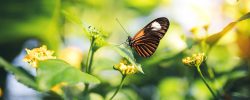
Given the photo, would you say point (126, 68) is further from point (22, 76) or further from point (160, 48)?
point (160, 48)

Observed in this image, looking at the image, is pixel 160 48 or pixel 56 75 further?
pixel 160 48

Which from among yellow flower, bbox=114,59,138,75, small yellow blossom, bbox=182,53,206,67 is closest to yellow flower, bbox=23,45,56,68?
yellow flower, bbox=114,59,138,75

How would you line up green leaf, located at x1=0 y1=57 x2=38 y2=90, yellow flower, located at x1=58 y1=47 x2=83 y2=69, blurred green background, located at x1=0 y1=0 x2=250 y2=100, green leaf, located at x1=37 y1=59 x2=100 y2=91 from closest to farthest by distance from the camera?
green leaf, located at x1=37 y1=59 x2=100 y2=91 < green leaf, located at x1=0 y1=57 x2=38 y2=90 < blurred green background, located at x1=0 y1=0 x2=250 y2=100 < yellow flower, located at x1=58 y1=47 x2=83 y2=69

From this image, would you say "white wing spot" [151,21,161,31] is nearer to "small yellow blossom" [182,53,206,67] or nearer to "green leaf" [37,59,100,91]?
"small yellow blossom" [182,53,206,67]

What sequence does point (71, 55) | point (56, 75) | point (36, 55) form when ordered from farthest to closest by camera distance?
point (71, 55) → point (36, 55) → point (56, 75)

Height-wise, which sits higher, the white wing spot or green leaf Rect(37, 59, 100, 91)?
the white wing spot

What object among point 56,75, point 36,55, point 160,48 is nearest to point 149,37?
point 160,48

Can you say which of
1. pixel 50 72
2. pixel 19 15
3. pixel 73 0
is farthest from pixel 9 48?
pixel 50 72
